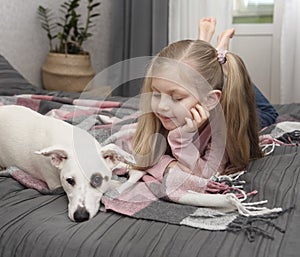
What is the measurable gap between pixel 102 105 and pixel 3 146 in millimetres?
748

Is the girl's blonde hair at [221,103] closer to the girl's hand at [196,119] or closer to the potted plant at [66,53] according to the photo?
the girl's hand at [196,119]

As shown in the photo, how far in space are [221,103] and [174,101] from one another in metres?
0.15

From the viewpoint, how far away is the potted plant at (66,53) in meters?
2.93

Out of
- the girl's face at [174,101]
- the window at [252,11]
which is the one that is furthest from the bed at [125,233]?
the window at [252,11]

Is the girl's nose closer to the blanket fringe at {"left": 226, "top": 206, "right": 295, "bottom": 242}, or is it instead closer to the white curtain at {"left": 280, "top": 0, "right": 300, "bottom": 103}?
the blanket fringe at {"left": 226, "top": 206, "right": 295, "bottom": 242}

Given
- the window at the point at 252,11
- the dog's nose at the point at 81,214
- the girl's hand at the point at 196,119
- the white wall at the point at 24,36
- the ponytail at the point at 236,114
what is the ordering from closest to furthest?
the dog's nose at the point at 81,214, the girl's hand at the point at 196,119, the ponytail at the point at 236,114, the white wall at the point at 24,36, the window at the point at 252,11

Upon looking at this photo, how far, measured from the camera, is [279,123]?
1.76m

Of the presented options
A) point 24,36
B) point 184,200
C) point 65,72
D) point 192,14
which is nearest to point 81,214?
point 184,200

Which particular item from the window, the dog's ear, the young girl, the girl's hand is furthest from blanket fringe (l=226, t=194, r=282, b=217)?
the window

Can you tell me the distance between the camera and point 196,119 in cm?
117

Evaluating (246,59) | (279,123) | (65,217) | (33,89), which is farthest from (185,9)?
(65,217)

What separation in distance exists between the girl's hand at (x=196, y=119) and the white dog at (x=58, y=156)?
A: 213 millimetres

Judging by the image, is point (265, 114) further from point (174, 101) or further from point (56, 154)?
point (56, 154)

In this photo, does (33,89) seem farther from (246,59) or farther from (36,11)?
(246,59)
